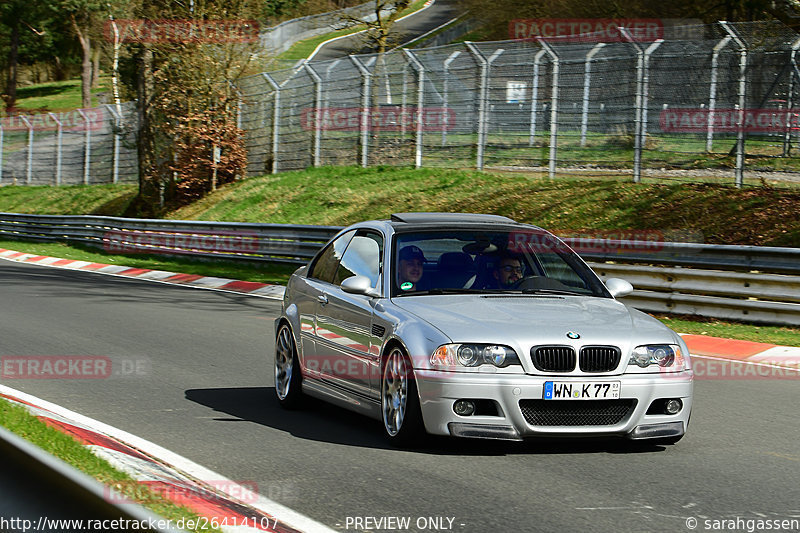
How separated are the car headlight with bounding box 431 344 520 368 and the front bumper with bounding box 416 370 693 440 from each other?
7cm

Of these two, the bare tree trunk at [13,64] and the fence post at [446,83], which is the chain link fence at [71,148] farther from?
the bare tree trunk at [13,64]

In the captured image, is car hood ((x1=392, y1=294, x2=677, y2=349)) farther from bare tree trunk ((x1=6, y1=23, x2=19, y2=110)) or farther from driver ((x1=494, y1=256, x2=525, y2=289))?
bare tree trunk ((x1=6, y1=23, x2=19, y2=110))

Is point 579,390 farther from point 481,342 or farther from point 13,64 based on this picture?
point 13,64

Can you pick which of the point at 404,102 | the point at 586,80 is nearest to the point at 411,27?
the point at 404,102

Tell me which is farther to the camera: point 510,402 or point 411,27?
point 411,27

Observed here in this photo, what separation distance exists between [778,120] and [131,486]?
16028mm

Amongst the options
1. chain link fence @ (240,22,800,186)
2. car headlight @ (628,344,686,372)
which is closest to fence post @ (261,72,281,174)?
chain link fence @ (240,22,800,186)

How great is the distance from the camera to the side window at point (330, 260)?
882 cm

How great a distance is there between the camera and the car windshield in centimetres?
784

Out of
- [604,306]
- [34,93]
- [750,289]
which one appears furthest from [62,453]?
[34,93]

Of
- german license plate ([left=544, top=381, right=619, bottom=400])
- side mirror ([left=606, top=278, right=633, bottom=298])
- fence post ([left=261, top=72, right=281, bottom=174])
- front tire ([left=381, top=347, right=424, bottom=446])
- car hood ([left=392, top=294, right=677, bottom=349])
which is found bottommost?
front tire ([left=381, top=347, right=424, bottom=446])

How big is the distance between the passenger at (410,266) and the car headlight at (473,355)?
1110 millimetres

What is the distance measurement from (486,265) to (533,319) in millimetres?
1129

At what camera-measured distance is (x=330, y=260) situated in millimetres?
8969
